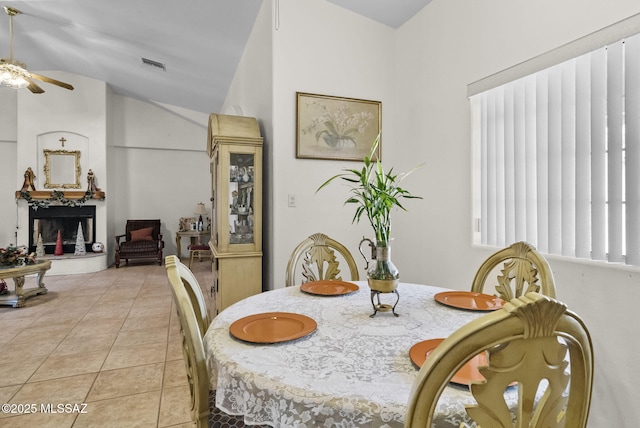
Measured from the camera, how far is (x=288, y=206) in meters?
2.82

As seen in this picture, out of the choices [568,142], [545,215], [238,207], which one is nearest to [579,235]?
[545,215]

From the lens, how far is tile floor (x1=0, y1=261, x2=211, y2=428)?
189cm

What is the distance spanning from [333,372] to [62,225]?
7083 millimetres

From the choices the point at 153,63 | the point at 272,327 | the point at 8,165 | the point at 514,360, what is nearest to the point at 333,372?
the point at 272,327

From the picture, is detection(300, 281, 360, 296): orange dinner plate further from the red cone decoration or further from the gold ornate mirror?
the gold ornate mirror

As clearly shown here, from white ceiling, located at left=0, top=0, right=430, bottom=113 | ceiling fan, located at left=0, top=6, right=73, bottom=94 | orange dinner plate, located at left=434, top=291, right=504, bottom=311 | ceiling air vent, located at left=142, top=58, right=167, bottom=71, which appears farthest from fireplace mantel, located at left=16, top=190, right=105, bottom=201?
orange dinner plate, located at left=434, top=291, right=504, bottom=311

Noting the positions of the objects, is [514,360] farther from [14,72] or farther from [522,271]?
[14,72]

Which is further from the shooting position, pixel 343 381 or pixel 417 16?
pixel 417 16

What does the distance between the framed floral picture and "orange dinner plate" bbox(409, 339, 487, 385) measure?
6.99 feet

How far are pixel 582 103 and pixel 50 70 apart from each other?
784cm

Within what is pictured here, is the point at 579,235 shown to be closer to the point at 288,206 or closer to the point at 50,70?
the point at 288,206

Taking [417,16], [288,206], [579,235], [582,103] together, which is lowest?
[579,235]

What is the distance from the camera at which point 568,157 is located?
1.73 m

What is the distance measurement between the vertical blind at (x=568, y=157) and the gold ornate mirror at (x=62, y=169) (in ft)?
22.0
